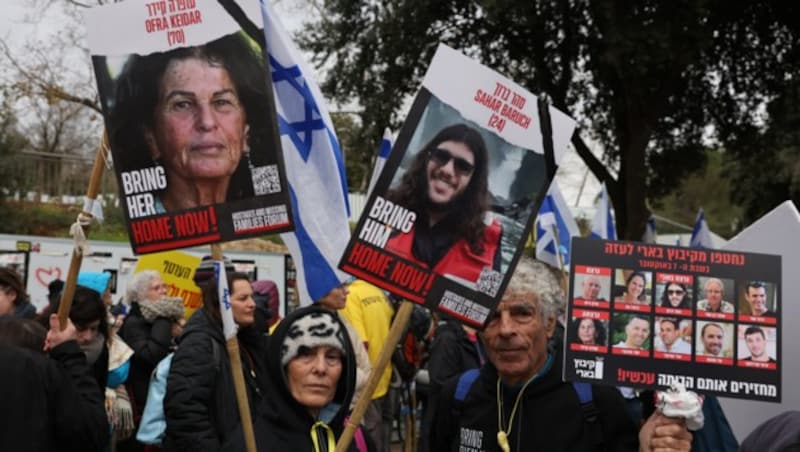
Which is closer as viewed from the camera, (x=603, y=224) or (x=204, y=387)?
(x=204, y=387)

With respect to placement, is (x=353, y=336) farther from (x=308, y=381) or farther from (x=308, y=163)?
(x=308, y=381)

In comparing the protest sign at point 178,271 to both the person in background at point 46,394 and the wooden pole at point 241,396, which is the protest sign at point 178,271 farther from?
the wooden pole at point 241,396

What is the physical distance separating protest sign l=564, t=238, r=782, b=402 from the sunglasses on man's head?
590mm

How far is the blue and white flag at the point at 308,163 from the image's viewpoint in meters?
4.34

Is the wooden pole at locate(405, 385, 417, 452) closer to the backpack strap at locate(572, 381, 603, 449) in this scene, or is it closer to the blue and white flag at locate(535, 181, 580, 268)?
the blue and white flag at locate(535, 181, 580, 268)

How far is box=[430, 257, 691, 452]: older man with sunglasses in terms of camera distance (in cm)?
333

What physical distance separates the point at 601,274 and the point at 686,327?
1.05 ft

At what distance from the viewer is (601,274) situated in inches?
120

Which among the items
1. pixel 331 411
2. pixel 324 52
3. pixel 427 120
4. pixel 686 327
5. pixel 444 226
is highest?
pixel 324 52

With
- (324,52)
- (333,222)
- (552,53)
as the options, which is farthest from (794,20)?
→ (333,222)

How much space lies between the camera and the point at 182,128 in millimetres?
3621

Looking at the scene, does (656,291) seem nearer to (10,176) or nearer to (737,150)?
(737,150)

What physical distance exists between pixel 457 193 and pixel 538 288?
48cm

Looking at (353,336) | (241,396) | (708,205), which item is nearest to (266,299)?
(353,336)
